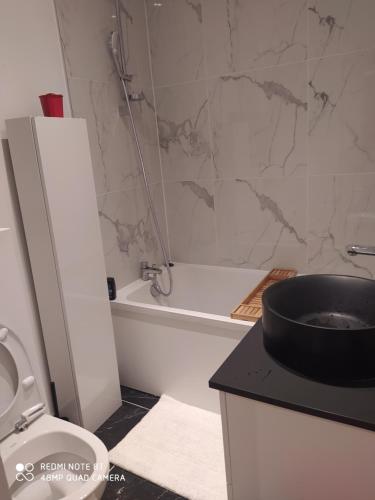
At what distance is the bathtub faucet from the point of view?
2.46m

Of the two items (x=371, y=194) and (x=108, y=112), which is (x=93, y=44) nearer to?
(x=108, y=112)

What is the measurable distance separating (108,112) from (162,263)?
108 cm

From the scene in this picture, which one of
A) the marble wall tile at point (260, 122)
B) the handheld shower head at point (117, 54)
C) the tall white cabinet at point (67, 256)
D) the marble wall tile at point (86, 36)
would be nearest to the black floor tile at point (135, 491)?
the tall white cabinet at point (67, 256)

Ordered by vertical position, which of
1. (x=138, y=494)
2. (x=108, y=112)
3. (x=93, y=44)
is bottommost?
(x=138, y=494)

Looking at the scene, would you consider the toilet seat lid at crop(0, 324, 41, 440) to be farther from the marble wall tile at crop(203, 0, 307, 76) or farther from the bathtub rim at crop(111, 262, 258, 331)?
the marble wall tile at crop(203, 0, 307, 76)

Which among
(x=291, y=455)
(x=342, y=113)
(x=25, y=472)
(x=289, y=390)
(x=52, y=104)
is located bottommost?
(x=25, y=472)

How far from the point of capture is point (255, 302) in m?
2.02

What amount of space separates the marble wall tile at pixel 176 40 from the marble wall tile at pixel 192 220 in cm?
68

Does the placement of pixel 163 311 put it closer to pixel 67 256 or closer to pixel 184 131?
pixel 67 256

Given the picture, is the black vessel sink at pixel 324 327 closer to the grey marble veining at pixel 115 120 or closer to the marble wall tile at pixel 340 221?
the marble wall tile at pixel 340 221

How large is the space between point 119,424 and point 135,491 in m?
0.42

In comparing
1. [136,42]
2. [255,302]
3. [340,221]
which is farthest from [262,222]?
[136,42]

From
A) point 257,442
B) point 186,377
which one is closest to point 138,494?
point 186,377

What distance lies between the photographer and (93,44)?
201 centimetres
